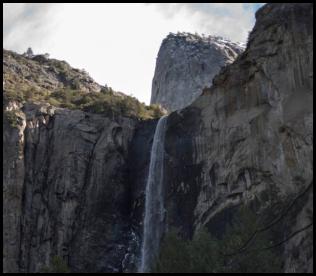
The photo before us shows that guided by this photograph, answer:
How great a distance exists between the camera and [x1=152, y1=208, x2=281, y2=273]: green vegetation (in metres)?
28.9

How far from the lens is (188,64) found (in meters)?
73.9

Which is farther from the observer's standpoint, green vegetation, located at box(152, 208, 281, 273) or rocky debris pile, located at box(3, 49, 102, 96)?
rocky debris pile, located at box(3, 49, 102, 96)

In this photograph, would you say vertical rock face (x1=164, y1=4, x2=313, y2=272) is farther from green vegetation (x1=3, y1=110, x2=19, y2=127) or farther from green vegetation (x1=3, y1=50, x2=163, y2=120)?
green vegetation (x1=3, y1=110, x2=19, y2=127)

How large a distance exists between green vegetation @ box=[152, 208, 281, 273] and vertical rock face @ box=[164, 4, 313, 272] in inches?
131

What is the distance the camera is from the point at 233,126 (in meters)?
42.6

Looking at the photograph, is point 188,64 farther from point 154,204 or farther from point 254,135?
point 254,135

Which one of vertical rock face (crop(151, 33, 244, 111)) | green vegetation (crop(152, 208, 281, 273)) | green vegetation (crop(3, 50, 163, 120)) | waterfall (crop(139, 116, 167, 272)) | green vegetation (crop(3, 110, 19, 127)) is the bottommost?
green vegetation (crop(152, 208, 281, 273))

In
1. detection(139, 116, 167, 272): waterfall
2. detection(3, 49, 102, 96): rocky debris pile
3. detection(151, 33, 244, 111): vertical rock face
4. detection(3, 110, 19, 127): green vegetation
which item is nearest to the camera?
detection(139, 116, 167, 272): waterfall

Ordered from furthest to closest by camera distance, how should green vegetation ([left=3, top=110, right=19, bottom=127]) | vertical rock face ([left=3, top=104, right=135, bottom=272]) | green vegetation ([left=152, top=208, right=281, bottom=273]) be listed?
green vegetation ([left=3, top=110, right=19, bottom=127])
vertical rock face ([left=3, top=104, right=135, bottom=272])
green vegetation ([left=152, top=208, right=281, bottom=273])

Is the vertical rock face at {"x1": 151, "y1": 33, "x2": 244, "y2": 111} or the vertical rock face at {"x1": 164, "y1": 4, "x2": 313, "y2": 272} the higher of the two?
the vertical rock face at {"x1": 151, "y1": 33, "x2": 244, "y2": 111}

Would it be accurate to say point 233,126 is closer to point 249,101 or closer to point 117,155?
point 249,101

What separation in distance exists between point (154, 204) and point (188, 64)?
30.7m

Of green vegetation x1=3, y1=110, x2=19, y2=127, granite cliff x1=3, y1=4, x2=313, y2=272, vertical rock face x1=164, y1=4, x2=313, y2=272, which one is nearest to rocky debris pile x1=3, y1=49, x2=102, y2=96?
granite cliff x1=3, y1=4, x2=313, y2=272

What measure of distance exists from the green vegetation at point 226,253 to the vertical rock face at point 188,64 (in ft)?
135
